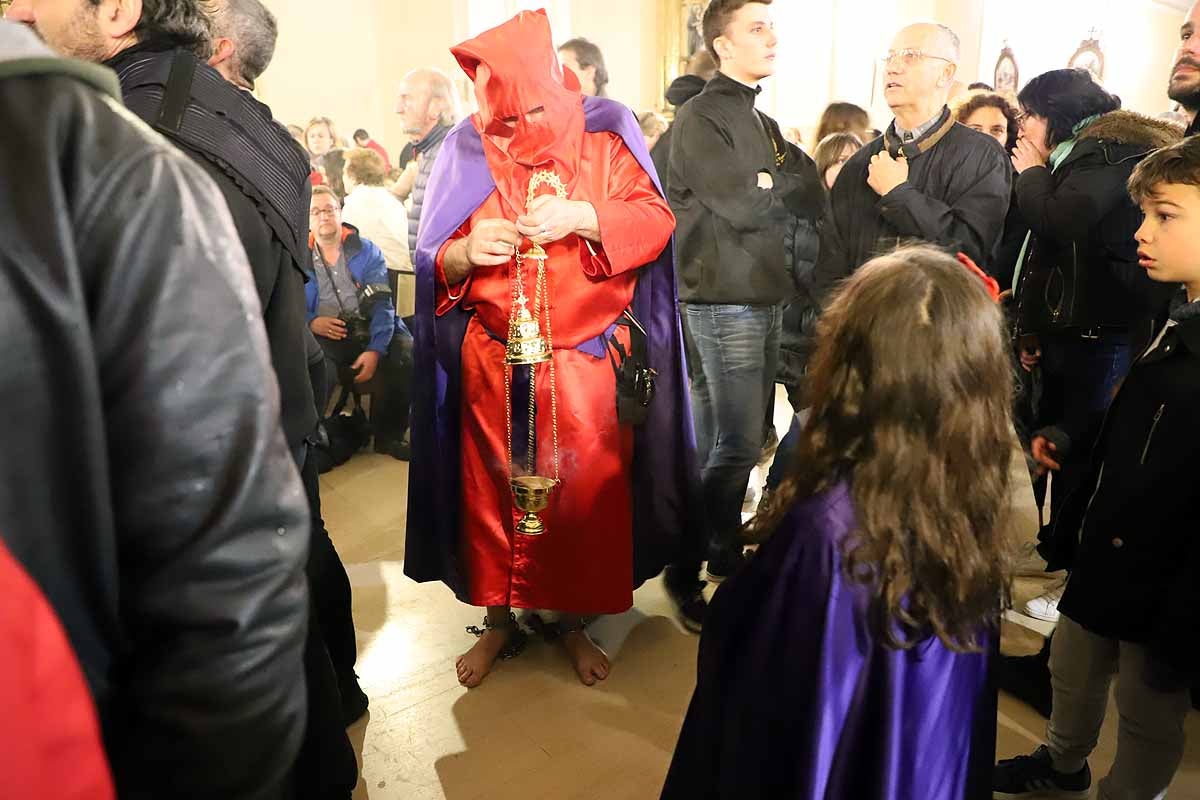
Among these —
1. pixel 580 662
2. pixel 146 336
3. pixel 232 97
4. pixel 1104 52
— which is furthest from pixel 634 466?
pixel 1104 52

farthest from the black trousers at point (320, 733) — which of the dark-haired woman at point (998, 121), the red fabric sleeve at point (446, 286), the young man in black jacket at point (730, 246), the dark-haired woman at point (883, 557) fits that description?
the dark-haired woman at point (998, 121)

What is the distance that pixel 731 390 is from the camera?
3.10 meters

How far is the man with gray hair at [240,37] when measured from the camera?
7.30 feet

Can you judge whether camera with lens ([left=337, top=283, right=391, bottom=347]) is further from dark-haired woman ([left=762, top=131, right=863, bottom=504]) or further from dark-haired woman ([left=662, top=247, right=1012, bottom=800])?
dark-haired woman ([left=662, top=247, right=1012, bottom=800])

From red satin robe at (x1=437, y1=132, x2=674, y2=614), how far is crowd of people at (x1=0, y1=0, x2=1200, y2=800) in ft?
0.04

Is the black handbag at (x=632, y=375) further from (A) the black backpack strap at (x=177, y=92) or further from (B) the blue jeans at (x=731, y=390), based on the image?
(A) the black backpack strap at (x=177, y=92)

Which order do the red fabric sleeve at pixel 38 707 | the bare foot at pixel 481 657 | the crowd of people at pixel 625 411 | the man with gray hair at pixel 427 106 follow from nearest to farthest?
1. the red fabric sleeve at pixel 38 707
2. the crowd of people at pixel 625 411
3. the bare foot at pixel 481 657
4. the man with gray hair at pixel 427 106

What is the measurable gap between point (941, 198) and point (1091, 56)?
7315mm

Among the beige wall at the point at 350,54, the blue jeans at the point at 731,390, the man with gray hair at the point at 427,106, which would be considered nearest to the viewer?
the blue jeans at the point at 731,390

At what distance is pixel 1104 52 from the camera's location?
27.6 ft

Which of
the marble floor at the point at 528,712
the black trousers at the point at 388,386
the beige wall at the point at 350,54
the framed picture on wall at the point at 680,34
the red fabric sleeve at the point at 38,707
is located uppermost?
the framed picture on wall at the point at 680,34

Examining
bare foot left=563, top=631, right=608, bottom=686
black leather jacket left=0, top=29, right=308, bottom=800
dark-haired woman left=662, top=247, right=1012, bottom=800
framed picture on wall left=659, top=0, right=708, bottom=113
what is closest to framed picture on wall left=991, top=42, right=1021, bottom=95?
framed picture on wall left=659, top=0, right=708, bottom=113

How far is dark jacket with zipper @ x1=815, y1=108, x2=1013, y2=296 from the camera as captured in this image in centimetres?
271

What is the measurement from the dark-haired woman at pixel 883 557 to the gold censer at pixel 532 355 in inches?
39.0
